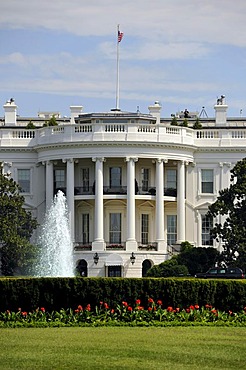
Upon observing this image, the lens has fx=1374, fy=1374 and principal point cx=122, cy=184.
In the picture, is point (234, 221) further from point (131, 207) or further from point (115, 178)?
point (115, 178)

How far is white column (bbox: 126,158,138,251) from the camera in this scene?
87.9 m

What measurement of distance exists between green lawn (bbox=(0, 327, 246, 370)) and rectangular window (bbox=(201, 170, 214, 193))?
181 ft

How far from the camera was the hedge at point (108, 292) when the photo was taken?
39688 millimetres

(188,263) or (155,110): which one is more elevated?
(155,110)

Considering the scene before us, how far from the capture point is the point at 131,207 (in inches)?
3479

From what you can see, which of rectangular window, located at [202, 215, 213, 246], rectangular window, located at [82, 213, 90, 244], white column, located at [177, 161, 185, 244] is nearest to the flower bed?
white column, located at [177, 161, 185, 244]

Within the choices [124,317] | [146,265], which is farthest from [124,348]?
[146,265]

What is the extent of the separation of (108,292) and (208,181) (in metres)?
53.2

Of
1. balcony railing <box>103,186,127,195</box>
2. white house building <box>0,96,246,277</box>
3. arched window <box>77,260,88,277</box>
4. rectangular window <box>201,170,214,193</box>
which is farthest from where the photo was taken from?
rectangular window <box>201,170,214,193</box>

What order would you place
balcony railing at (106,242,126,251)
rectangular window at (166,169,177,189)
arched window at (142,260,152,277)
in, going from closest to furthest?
1. arched window at (142,260,152,277)
2. balcony railing at (106,242,126,251)
3. rectangular window at (166,169,177,189)

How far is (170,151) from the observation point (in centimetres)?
8981

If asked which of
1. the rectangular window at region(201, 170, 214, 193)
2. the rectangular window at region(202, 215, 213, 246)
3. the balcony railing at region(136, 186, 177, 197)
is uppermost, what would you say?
the rectangular window at region(201, 170, 214, 193)

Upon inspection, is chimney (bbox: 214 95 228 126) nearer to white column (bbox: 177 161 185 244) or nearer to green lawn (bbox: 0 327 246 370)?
white column (bbox: 177 161 185 244)

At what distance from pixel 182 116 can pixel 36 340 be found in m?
71.5
